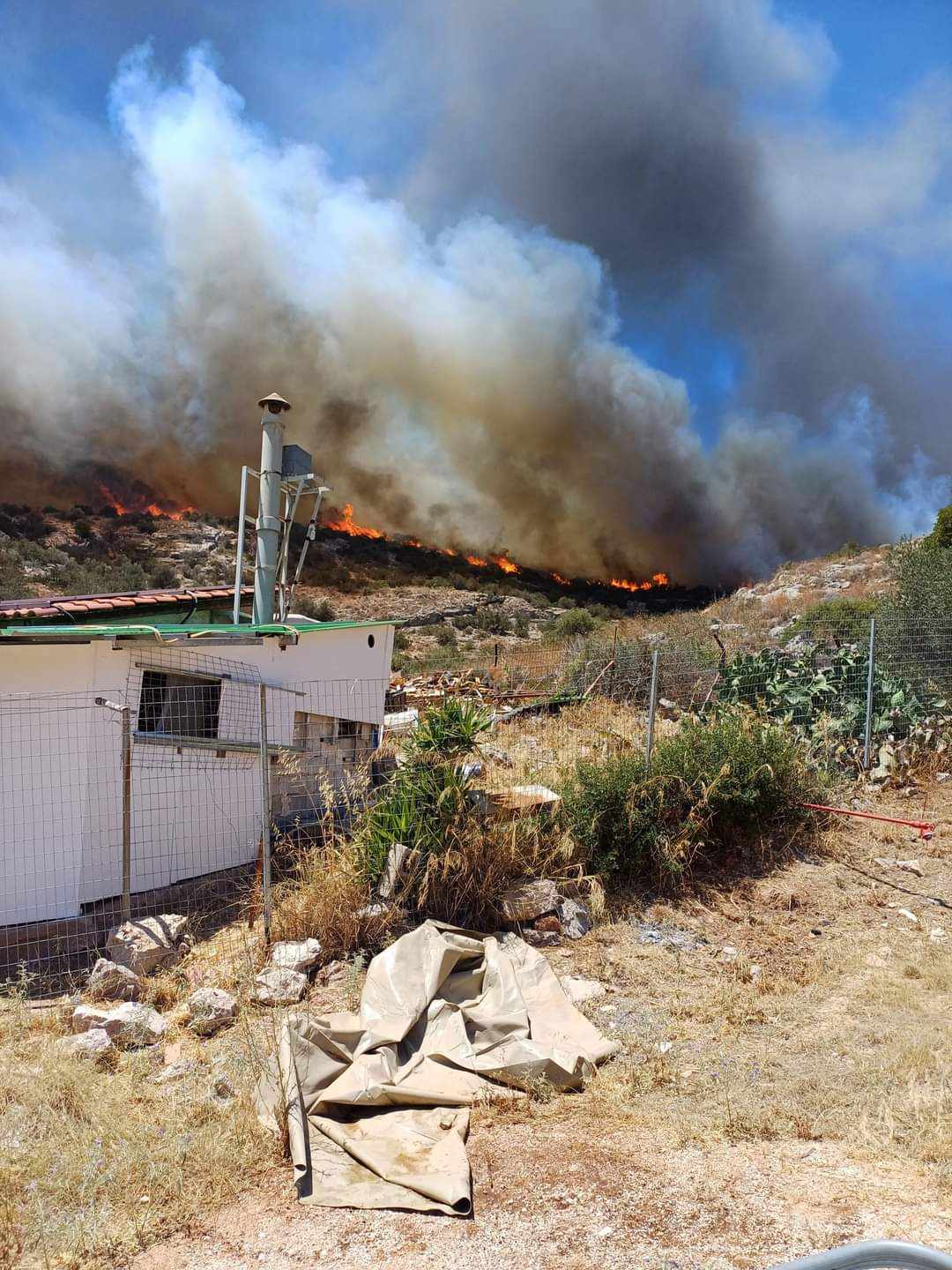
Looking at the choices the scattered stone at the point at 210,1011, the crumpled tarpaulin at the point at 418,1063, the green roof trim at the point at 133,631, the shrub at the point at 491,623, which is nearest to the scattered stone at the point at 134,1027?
the scattered stone at the point at 210,1011

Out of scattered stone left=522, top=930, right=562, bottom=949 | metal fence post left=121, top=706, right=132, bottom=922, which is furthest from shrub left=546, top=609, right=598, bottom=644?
metal fence post left=121, top=706, right=132, bottom=922

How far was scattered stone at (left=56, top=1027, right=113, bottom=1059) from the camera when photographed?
4.46 metres

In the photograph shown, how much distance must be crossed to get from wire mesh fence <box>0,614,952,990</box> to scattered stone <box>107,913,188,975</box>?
0.76 feet

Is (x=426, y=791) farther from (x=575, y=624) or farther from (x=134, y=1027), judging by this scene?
(x=575, y=624)

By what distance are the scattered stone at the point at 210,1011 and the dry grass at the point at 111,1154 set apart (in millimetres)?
442

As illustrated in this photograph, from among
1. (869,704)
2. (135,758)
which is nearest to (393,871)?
(135,758)

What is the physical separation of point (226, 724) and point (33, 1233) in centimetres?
524

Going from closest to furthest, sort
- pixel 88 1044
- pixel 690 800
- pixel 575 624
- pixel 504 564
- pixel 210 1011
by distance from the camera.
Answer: pixel 88 1044 → pixel 210 1011 → pixel 690 800 → pixel 575 624 → pixel 504 564

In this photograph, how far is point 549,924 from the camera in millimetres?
6098

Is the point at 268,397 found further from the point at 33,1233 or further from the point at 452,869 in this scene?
the point at 33,1233

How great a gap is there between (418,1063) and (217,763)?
14.1 feet

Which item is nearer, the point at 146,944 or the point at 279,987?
the point at 279,987

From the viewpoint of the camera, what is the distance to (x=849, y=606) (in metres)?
19.7

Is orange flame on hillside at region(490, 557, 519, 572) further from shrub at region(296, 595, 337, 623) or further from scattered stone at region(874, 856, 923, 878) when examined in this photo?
scattered stone at region(874, 856, 923, 878)
